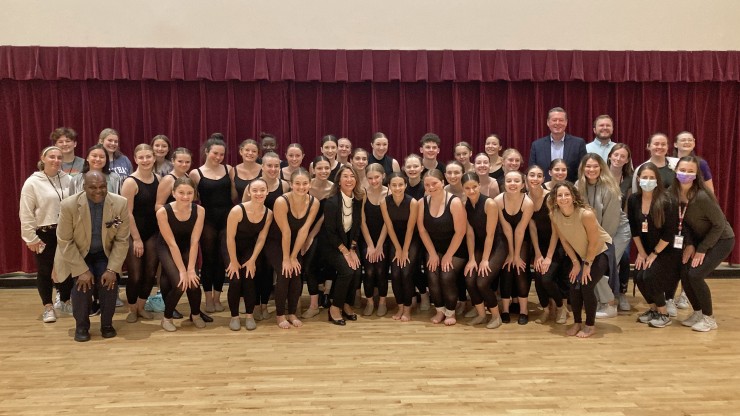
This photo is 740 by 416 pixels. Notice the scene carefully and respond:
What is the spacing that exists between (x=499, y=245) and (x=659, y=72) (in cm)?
318

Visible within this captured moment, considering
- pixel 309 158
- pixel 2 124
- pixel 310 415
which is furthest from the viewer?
pixel 309 158

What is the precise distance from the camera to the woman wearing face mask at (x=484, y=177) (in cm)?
440

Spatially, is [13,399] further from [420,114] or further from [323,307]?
[420,114]

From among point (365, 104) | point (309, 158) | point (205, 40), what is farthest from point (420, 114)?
point (205, 40)

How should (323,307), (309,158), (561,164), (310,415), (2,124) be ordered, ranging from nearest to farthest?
(310,415)
(561,164)
(323,307)
(2,124)
(309,158)

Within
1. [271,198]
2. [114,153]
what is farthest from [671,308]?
[114,153]

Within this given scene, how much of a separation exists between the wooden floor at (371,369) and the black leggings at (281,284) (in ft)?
0.62

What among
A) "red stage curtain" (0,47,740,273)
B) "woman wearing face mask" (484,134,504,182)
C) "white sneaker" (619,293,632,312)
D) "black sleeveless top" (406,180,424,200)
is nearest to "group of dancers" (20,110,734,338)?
"black sleeveless top" (406,180,424,200)

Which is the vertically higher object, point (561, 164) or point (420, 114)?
point (420, 114)

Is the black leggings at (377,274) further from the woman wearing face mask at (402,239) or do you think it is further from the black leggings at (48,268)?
the black leggings at (48,268)

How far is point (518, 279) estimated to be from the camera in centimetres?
420

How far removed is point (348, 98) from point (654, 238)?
327cm

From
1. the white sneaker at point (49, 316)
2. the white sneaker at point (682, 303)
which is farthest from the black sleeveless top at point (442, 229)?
the white sneaker at point (49, 316)

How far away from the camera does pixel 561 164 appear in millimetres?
4113
